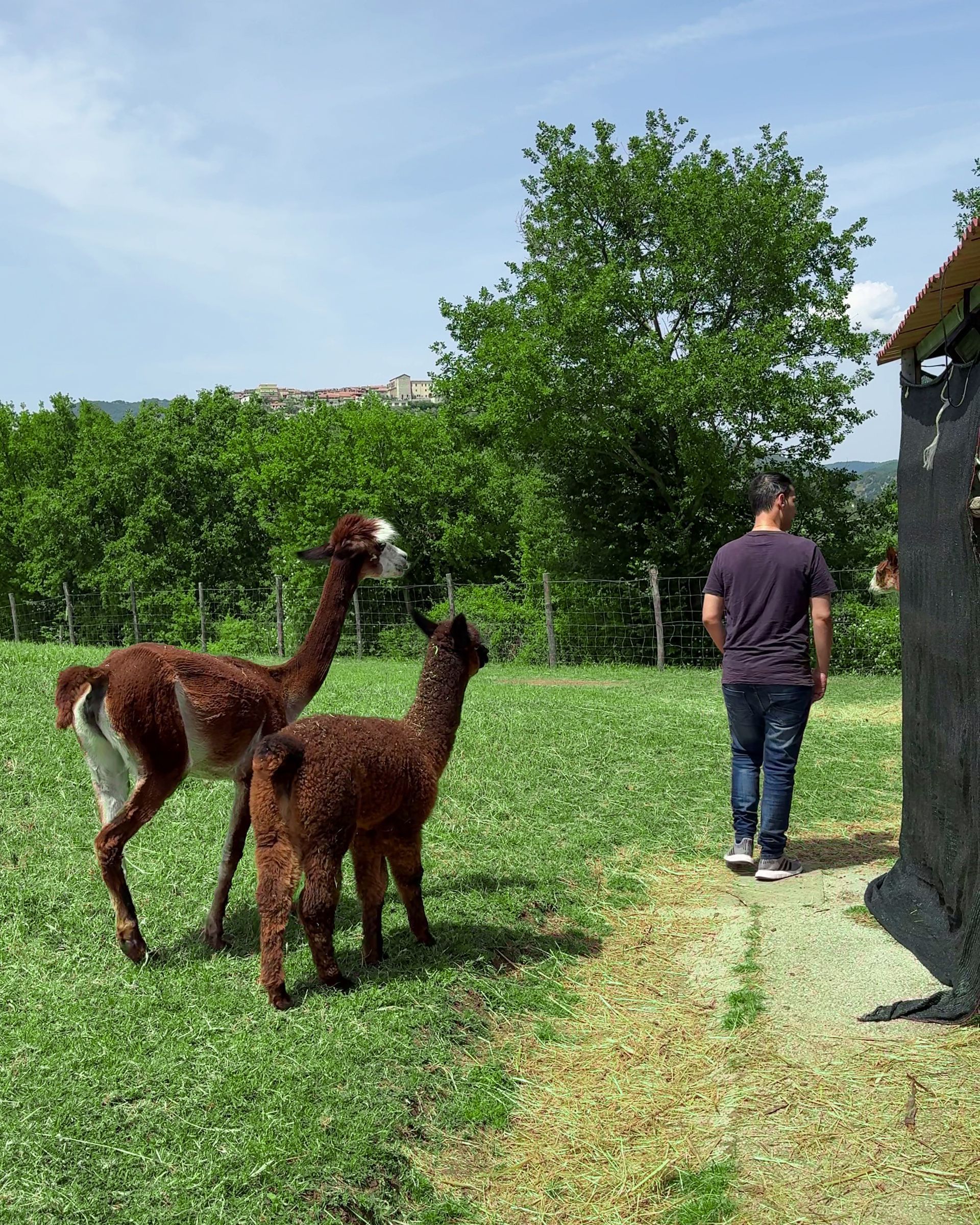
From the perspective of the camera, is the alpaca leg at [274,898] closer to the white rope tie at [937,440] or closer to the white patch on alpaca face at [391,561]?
the white patch on alpaca face at [391,561]

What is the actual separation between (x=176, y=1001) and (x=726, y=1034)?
219cm

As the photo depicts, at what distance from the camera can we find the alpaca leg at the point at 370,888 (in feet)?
14.1

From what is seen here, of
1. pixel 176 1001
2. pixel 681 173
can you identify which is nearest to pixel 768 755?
pixel 176 1001

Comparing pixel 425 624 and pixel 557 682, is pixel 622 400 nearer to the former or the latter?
pixel 557 682

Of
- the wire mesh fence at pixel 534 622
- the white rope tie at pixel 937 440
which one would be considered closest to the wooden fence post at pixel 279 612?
the wire mesh fence at pixel 534 622

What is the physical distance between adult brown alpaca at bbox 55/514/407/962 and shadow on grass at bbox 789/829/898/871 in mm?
3233

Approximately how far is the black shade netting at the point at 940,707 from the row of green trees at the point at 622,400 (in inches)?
554

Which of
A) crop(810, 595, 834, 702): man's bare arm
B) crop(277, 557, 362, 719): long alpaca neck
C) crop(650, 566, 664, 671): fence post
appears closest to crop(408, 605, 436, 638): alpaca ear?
crop(277, 557, 362, 719): long alpaca neck

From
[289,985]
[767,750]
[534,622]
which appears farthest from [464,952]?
[534,622]

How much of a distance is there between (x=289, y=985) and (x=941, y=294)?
3.95 metres

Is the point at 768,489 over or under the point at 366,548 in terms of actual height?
over

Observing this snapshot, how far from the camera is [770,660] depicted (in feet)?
18.0

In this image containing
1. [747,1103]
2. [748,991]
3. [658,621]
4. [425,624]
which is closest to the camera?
[747,1103]

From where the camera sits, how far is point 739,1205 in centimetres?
288
